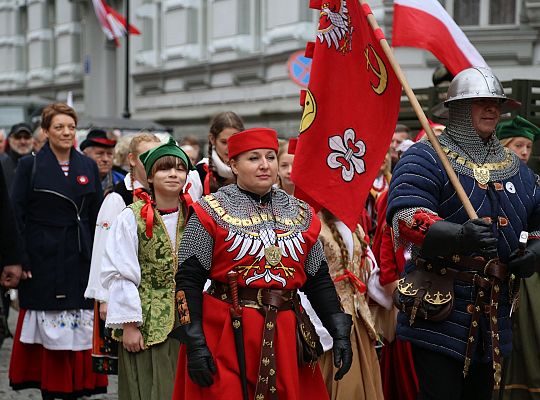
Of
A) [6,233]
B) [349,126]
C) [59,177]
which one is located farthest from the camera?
[59,177]

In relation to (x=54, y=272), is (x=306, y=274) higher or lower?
higher

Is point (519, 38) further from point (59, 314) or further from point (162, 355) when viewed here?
point (162, 355)

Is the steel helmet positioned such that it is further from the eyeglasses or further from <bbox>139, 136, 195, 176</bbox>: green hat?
the eyeglasses

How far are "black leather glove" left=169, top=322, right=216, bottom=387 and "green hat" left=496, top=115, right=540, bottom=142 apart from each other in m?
3.41

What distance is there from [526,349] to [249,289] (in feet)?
8.54

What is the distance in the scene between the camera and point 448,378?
16.2 ft

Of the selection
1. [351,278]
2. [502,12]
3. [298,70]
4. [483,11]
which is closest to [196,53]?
[483,11]

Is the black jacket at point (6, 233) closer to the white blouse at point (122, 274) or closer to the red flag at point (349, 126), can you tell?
the white blouse at point (122, 274)

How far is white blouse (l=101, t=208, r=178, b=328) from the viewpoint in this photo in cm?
569

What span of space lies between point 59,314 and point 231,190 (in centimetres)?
306

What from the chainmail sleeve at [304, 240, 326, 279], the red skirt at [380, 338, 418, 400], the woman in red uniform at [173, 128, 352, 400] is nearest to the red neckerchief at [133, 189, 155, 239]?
the woman in red uniform at [173, 128, 352, 400]

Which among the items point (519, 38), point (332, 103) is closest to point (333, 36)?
point (332, 103)

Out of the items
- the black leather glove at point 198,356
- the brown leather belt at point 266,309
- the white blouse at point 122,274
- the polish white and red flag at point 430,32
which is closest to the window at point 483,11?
the polish white and red flag at point 430,32

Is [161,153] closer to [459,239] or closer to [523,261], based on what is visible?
[459,239]
